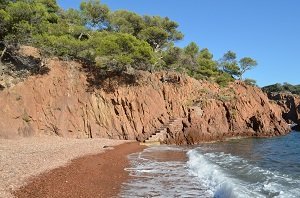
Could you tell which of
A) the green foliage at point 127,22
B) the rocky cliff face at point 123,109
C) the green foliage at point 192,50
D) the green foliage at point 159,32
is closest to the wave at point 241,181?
the rocky cliff face at point 123,109

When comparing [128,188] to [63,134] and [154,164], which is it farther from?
[63,134]

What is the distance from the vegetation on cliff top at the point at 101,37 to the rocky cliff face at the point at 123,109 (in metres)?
2.42

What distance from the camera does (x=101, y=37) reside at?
140 feet

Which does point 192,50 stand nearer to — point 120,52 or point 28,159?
point 120,52

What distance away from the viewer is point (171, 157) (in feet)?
86.1

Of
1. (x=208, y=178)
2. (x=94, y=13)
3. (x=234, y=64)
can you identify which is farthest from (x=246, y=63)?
(x=208, y=178)

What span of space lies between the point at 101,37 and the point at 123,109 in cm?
947

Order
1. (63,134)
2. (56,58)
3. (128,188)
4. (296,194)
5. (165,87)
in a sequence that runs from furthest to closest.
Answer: (165,87) < (56,58) < (63,134) < (128,188) < (296,194)

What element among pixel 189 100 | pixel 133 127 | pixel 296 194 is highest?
pixel 189 100

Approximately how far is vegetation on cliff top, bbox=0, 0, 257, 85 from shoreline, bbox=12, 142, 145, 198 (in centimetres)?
1700

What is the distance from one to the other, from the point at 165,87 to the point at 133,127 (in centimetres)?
801

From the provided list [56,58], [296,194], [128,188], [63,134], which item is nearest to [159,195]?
[128,188]

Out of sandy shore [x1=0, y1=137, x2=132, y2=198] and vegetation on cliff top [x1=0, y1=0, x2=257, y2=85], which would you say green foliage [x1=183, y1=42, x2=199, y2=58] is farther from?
sandy shore [x1=0, y1=137, x2=132, y2=198]

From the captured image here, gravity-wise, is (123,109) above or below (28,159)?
above
